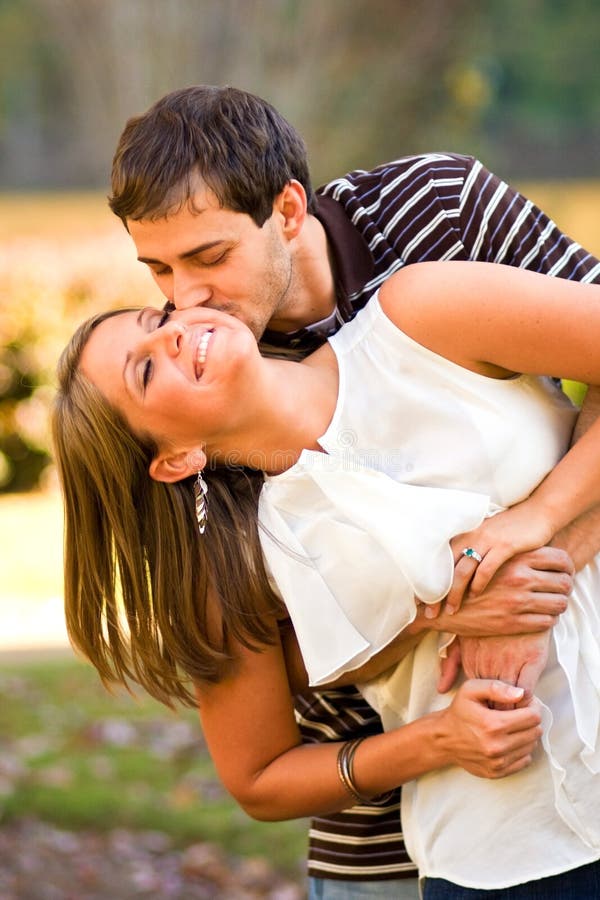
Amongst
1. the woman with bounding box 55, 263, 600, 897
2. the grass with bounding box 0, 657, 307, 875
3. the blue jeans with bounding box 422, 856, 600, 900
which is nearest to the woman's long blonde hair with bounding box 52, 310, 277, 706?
the woman with bounding box 55, 263, 600, 897

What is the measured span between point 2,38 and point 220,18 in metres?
11.6

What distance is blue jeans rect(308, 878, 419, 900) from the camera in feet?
9.11

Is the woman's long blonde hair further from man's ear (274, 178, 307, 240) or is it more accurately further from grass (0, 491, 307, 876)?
grass (0, 491, 307, 876)

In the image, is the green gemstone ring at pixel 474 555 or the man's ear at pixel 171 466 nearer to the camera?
the green gemstone ring at pixel 474 555

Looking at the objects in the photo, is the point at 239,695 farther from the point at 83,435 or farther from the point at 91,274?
the point at 91,274

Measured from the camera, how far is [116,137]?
14.1 metres

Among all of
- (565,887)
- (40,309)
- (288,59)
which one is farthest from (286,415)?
(288,59)

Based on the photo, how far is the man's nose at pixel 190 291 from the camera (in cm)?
262

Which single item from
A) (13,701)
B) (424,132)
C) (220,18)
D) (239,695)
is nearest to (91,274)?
(13,701)

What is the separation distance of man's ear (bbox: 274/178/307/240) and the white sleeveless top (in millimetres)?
313

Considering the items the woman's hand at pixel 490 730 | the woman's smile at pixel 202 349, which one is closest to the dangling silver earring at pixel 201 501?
the woman's smile at pixel 202 349

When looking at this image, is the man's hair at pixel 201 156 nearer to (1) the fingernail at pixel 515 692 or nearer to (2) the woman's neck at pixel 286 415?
(2) the woman's neck at pixel 286 415

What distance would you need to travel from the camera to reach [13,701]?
5785mm

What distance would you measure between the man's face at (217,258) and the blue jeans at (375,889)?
1238 mm
